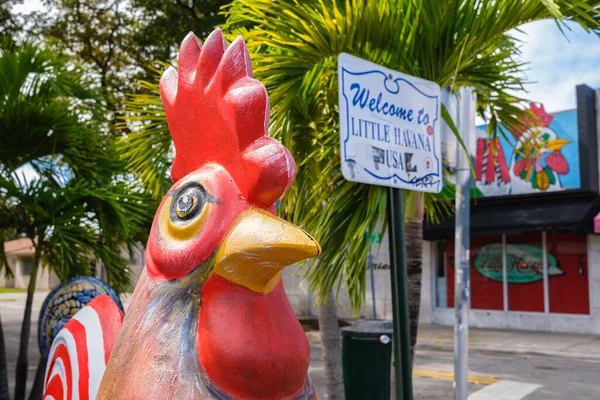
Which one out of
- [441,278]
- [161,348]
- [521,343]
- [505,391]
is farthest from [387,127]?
[441,278]

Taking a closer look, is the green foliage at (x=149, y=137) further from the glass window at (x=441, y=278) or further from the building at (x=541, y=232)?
the glass window at (x=441, y=278)

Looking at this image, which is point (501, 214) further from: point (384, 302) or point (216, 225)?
point (216, 225)

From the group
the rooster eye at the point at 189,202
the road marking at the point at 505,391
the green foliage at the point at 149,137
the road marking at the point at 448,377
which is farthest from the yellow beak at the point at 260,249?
the road marking at the point at 448,377

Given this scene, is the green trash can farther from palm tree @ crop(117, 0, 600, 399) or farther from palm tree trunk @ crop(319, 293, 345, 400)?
palm tree @ crop(117, 0, 600, 399)

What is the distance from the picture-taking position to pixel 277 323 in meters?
1.29

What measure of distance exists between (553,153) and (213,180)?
1278cm

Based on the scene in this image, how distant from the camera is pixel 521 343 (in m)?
11.3

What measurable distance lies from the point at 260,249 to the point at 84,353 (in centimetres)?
111

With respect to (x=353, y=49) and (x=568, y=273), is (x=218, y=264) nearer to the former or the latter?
(x=353, y=49)

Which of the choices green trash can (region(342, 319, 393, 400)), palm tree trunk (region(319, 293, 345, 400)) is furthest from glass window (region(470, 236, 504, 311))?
palm tree trunk (region(319, 293, 345, 400))

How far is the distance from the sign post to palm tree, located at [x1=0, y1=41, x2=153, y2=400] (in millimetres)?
2579

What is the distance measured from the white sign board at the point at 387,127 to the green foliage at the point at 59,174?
2682 mm

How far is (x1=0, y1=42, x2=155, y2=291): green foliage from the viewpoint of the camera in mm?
4434

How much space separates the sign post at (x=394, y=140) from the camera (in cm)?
226
